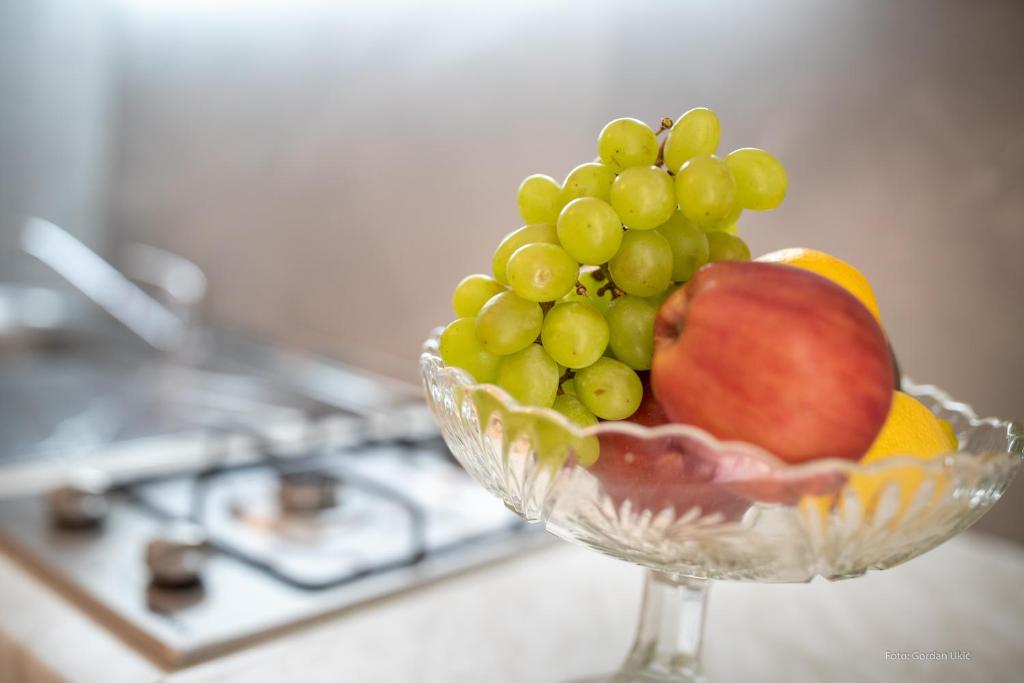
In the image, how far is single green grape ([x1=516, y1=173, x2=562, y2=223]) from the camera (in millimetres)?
509

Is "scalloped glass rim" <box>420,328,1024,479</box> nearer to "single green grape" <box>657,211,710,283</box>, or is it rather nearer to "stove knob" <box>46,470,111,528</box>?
"single green grape" <box>657,211,710,283</box>

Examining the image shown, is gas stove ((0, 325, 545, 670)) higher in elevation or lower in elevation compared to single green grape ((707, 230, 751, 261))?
lower

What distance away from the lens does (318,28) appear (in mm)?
2223

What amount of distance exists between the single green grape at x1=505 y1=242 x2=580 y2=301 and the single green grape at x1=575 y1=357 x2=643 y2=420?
0.04 metres

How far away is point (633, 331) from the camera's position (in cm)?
45

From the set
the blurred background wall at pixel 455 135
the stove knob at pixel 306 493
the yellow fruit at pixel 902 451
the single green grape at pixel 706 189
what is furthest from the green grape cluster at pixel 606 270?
the blurred background wall at pixel 455 135

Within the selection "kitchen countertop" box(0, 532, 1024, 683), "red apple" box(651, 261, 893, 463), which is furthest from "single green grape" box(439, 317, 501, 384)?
"kitchen countertop" box(0, 532, 1024, 683)

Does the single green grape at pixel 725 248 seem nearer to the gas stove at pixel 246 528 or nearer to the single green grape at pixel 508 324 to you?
the single green grape at pixel 508 324

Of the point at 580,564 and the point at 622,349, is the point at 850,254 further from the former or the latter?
the point at 622,349

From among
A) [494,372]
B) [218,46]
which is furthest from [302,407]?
[494,372]

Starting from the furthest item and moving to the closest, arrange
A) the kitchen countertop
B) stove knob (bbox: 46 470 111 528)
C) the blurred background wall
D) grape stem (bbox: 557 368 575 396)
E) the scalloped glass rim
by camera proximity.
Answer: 1. the blurred background wall
2. stove knob (bbox: 46 470 111 528)
3. the kitchen countertop
4. grape stem (bbox: 557 368 575 396)
5. the scalloped glass rim

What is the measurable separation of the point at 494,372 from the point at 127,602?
1.31ft

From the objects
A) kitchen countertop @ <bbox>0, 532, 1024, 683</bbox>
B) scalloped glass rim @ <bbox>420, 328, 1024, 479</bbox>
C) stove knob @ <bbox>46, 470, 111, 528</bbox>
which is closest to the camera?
scalloped glass rim @ <bbox>420, 328, 1024, 479</bbox>

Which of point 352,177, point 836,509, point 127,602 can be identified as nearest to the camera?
point 836,509
